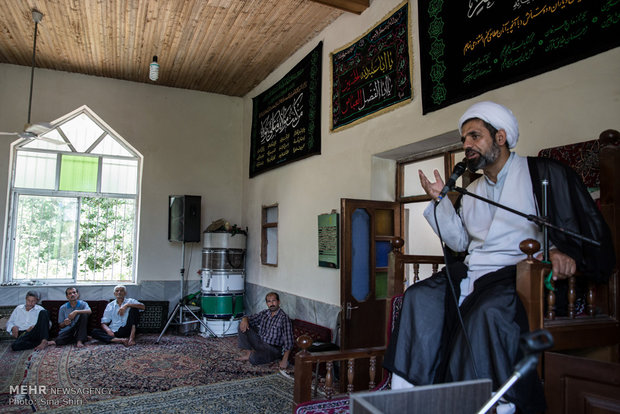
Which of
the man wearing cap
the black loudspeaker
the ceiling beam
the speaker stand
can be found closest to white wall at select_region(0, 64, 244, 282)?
the speaker stand

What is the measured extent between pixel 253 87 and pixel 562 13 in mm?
5567

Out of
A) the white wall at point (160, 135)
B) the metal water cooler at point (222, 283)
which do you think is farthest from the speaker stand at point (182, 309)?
the white wall at point (160, 135)

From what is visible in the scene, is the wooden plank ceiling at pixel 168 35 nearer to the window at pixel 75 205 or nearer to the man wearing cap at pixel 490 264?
the window at pixel 75 205

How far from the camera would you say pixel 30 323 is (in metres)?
6.01

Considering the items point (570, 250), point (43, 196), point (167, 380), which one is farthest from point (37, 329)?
point (570, 250)

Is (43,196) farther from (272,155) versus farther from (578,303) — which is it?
(578,303)

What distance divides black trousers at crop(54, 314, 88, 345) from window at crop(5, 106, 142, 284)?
1048mm

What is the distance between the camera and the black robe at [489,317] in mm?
1671

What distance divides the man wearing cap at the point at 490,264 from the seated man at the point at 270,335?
10.3 feet

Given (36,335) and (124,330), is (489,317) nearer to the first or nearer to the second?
(124,330)

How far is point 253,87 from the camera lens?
25.0 feet

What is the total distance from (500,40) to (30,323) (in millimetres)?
6433

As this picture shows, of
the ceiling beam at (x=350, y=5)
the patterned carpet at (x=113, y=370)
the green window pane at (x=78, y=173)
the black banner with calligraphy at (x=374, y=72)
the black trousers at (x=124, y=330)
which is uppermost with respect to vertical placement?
the ceiling beam at (x=350, y=5)

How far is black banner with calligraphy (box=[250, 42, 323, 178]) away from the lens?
5.52 metres
